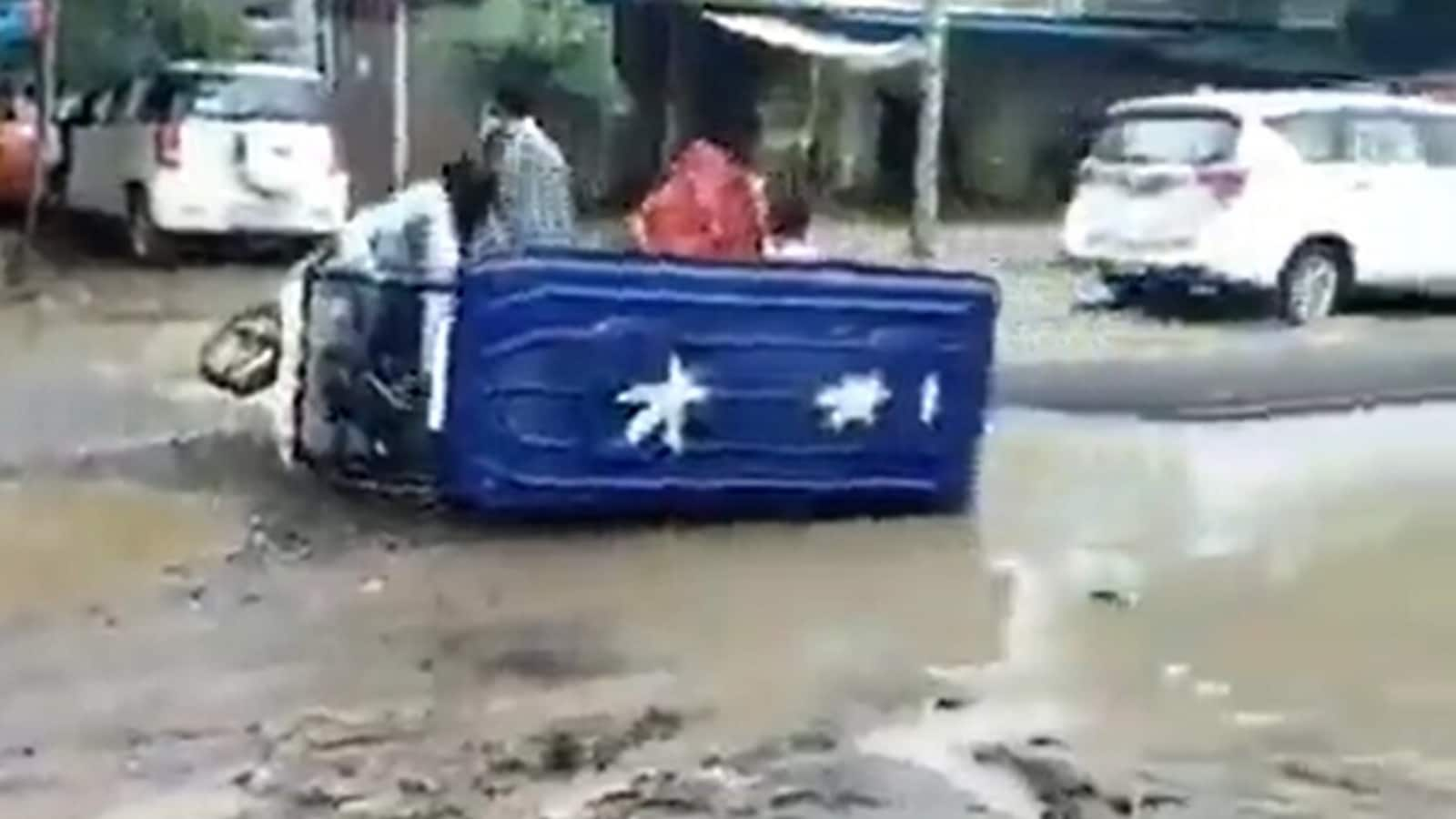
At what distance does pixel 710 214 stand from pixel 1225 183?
8766 millimetres

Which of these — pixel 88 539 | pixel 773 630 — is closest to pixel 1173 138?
pixel 88 539

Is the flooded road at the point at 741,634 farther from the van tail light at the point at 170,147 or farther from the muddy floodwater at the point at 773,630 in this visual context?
the van tail light at the point at 170,147

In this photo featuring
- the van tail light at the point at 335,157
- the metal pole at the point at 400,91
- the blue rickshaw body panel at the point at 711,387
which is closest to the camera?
the blue rickshaw body panel at the point at 711,387

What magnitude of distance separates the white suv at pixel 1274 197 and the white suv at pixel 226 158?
19.0 ft

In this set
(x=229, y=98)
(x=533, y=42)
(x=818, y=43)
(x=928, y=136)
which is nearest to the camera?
(x=229, y=98)

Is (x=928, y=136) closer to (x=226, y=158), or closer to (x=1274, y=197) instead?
(x=1274, y=197)

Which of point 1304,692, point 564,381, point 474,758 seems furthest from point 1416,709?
point 564,381

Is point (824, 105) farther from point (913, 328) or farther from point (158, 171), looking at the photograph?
point (913, 328)

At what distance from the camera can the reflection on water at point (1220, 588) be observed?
8.55 metres

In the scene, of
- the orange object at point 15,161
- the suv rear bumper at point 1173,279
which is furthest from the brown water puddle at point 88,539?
the orange object at point 15,161

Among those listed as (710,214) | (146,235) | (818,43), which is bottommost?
(146,235)

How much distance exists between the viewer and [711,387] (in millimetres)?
11391

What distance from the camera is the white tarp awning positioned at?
32250 mm

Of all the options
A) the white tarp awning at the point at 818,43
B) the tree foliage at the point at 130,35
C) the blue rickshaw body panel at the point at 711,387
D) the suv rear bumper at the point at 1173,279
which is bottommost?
the suv rear bumper at the point at 1173,279
